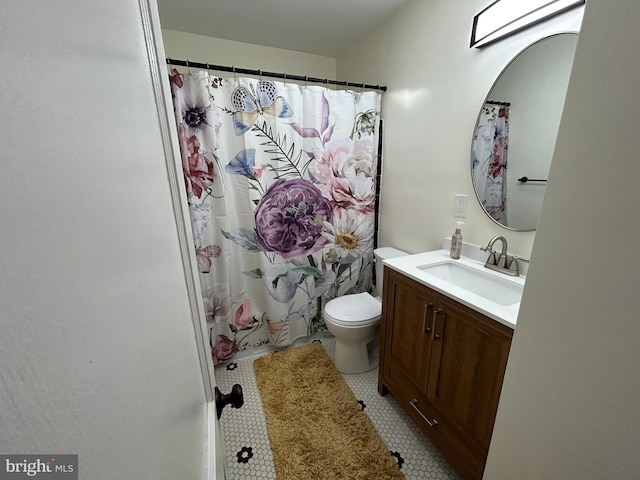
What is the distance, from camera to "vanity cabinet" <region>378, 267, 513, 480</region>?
94 centimetres

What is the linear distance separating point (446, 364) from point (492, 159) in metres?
1.00

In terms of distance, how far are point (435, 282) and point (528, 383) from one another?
560 mm

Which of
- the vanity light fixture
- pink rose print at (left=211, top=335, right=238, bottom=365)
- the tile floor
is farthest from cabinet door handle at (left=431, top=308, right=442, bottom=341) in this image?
pink rose print at (left=211, top=335, right=238, bottom=365)

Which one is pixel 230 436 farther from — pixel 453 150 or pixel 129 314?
pixel 453 150

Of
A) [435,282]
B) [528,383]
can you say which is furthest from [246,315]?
[528,383]

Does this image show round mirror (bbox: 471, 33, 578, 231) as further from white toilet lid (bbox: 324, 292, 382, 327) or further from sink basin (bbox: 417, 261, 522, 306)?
white toilet lid (bbox: 324, 292, 382, 327)

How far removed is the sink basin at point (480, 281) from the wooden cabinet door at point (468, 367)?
0.31m

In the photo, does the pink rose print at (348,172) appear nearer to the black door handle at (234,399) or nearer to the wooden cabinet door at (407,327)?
the wooden cabinet door at (407,327)

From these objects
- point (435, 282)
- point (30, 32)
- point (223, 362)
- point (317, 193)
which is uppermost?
point (30, 32)

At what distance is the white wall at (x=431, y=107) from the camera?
50.9 inches

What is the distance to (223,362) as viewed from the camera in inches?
75.0

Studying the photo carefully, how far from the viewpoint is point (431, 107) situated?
157 cm

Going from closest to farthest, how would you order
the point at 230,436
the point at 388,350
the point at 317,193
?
the point at 230,436 → the point at 388,350 → the point at 317,193

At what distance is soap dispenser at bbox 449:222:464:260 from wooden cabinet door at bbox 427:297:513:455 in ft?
1.52
